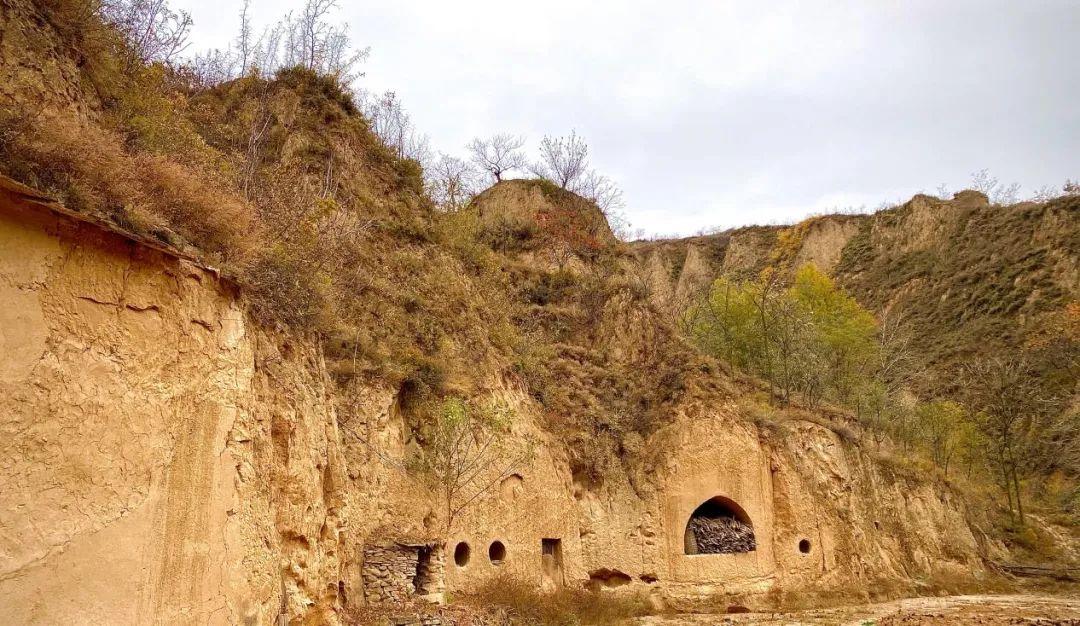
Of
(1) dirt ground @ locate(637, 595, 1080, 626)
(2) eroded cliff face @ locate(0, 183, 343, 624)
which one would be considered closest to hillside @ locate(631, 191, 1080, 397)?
(1) dirt ground @ locate(637, 595, 1080, 626)

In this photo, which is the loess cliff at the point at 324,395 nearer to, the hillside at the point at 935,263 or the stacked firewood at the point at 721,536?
the stacked firewood at the point at 721,536

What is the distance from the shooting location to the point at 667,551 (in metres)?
21.1

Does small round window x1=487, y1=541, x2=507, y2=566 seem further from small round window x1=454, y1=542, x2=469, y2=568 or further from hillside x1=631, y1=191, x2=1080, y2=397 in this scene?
hillside x1=631, y1=191, x2=1080, y2=397

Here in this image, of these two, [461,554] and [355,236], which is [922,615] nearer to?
[461,554]

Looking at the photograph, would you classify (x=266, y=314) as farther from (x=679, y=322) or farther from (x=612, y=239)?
(x=679, y=322)

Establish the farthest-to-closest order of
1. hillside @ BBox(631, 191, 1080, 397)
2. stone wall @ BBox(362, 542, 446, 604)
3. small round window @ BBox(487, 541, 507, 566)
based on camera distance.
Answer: hillside @ BBox(631, 191, 1080, 397) < small round window @ BBox(487, 541, 507, 566) < stone wall @ BBox(362, 542, 446, 604)

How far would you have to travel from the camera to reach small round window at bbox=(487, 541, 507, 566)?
1741 centimetres

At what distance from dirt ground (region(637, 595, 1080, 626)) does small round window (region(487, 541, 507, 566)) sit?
3697 mm

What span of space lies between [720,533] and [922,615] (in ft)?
16.9

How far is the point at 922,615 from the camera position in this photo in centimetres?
1911

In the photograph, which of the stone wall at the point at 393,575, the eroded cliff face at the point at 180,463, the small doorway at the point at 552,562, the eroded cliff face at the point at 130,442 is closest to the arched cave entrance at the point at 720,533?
the small doorway at the point at 552,562

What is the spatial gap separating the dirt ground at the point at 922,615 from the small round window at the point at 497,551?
3.70m

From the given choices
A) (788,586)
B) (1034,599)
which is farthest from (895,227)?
(788,586)

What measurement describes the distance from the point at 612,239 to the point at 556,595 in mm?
16711
